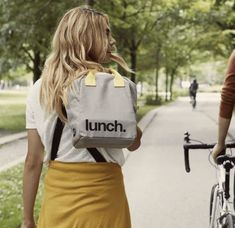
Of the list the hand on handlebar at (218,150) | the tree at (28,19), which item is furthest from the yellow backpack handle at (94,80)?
the tree at (28,19)

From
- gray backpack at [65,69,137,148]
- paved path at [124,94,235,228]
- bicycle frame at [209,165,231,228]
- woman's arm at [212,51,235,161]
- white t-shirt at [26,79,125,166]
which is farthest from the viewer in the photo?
paved path at [124,94,235,228]

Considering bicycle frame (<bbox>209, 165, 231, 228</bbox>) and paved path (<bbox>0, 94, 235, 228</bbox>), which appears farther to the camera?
paved path (<bbox>0, 94, 235, 228</bbox>)

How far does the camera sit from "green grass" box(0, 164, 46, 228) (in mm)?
6484

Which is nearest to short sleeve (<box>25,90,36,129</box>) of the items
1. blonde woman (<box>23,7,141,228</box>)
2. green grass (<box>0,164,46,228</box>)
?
blonde woman (<box>23,7,141,228</box>)

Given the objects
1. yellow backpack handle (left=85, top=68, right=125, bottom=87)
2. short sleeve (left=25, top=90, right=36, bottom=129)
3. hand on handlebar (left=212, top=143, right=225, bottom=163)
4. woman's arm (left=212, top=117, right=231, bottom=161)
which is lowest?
hand on handlebar (left=212, top=143, right=225, bottom=163)

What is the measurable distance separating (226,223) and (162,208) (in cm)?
480

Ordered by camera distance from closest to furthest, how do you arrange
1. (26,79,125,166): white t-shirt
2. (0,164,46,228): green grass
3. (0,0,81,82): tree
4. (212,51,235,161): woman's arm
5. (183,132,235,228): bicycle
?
(26,79,125,166): white t-shirt < (212,51,235,161): woman's arm < (183,132,235,228): bicycle < (0,164,46,228): green grass < (0,0,81,82): tree

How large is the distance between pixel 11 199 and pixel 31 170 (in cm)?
517

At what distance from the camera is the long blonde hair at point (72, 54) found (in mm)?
2523

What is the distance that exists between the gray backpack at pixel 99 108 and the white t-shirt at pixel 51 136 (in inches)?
3.6

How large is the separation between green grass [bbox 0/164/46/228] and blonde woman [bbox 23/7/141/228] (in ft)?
12.6

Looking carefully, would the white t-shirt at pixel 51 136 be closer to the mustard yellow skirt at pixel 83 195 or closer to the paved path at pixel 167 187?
the mustard yellow skirt at pixel 83 195

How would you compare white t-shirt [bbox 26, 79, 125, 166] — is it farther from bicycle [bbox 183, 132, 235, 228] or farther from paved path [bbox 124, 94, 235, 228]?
paved path [bbox 124, 94, 235, 228]

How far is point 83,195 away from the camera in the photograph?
2.53 m
